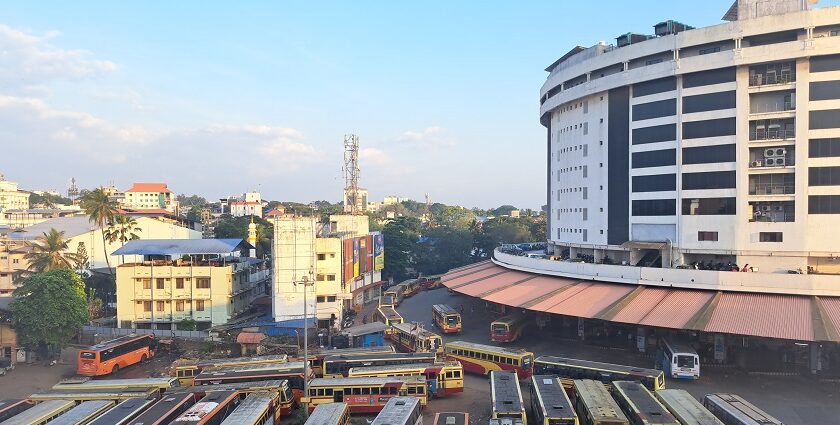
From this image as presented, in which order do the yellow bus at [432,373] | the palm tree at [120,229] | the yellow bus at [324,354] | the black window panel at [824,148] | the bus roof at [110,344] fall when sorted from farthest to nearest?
the palm tree at [120,229] → the black window panel at [824,148] → the bus roof at [110,344] → the yellow bus at [324,354] → the yellow bus at [432,373]

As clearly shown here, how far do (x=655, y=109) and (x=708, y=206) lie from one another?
907cm

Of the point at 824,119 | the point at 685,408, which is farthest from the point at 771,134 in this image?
the point at 685,408

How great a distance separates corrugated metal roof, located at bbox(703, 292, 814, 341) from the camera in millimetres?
29453

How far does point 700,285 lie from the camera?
3697 centimetres

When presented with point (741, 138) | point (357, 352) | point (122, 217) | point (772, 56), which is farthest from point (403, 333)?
point (122, 217)

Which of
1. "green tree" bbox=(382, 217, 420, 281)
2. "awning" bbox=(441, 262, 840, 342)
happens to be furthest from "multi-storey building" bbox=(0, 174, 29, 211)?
"awning" bbox=(441, 262, 840, 342)

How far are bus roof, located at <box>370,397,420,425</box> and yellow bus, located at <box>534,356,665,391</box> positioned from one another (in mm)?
9758

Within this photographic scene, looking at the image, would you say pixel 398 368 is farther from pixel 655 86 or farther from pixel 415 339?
pixel 655 86

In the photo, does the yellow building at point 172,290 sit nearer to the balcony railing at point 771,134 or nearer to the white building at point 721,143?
the white building at point 721,143

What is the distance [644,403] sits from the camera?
23047 mm

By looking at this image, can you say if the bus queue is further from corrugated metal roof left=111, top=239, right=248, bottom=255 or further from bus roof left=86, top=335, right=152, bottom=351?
corrugated metal roof left=111, top=239, right=248, bottom=255

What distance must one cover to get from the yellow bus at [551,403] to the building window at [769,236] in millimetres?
22416

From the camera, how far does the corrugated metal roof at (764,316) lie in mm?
29453

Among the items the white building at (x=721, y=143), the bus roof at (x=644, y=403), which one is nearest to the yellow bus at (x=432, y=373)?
the bus roof at (x=644, y=403)
